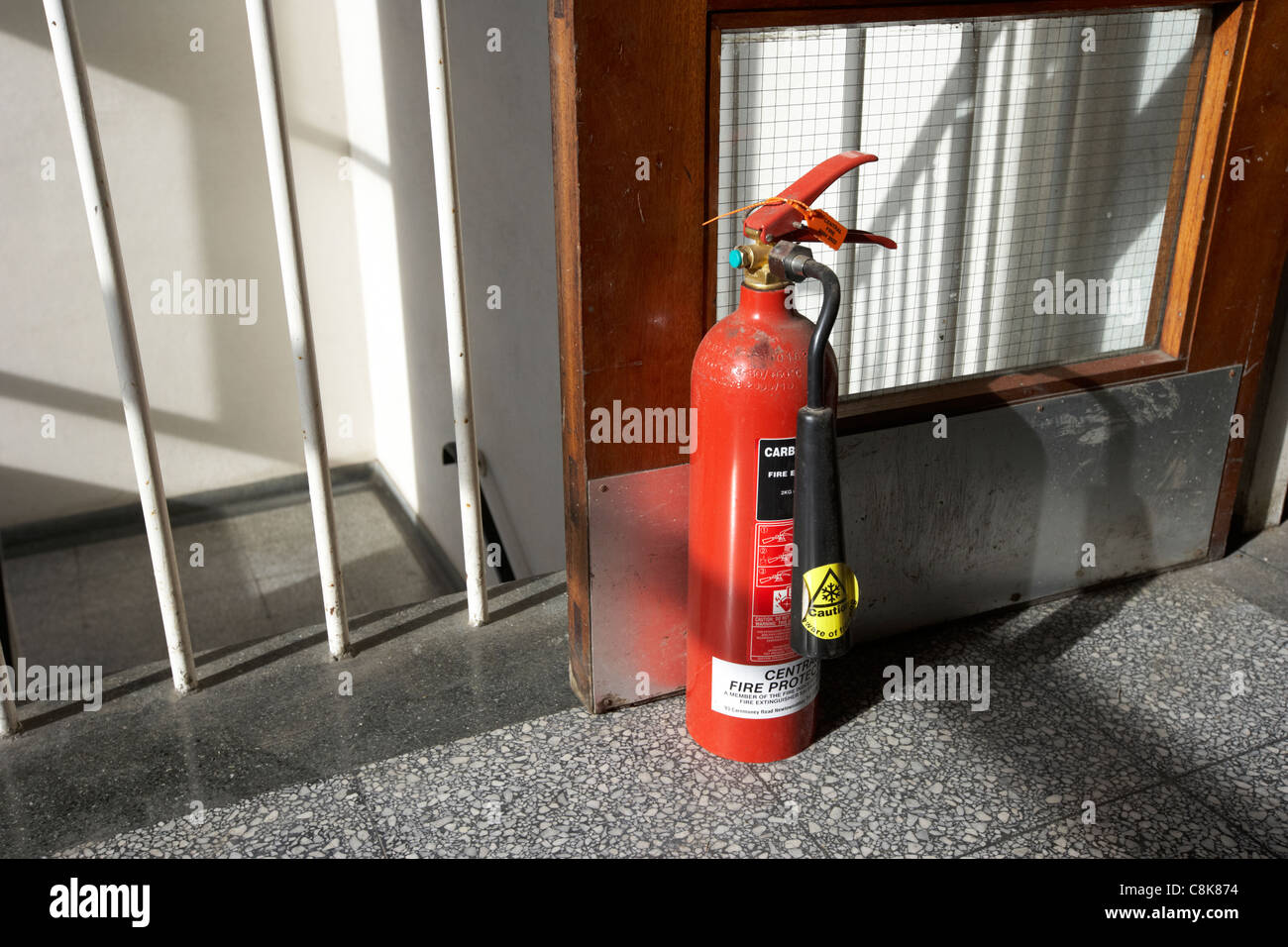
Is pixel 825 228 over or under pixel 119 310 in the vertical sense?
over

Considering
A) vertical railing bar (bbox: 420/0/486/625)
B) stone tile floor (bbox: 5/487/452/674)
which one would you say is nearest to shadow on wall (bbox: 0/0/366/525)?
stone tile floor (bbox: 5/487/452/674)

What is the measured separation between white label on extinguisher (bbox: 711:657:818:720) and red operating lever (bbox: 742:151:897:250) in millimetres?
621

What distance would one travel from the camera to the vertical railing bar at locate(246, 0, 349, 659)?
5.25 ft

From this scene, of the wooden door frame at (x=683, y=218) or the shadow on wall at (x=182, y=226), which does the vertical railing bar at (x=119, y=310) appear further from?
the shadow on wall at (x=182, y=226)

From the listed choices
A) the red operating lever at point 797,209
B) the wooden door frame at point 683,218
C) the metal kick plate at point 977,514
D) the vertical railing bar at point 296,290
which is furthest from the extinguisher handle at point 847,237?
the vertical railing bar at point 296,290

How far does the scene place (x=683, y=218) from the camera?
1582 millimetres

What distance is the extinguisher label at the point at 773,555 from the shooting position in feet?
4.93

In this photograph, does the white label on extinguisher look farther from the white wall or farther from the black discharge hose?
the white wall

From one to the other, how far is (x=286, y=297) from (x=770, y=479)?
83 cm

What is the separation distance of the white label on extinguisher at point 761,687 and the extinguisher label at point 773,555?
0.08ft
